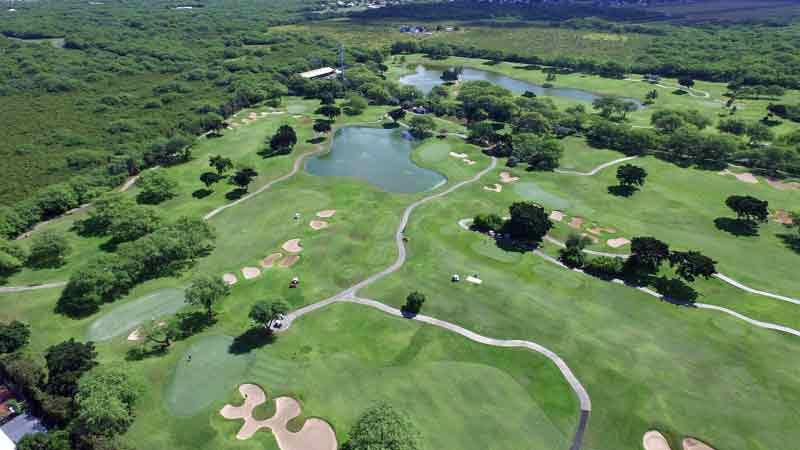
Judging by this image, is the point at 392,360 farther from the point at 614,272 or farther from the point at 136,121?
the point at 136,121

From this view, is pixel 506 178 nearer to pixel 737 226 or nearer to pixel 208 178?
pixel 737 226

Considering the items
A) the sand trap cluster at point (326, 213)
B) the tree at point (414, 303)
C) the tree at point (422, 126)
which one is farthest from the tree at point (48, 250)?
the tree at point (422, 126)

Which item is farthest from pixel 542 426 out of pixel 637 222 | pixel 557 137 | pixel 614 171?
pixel 557 137

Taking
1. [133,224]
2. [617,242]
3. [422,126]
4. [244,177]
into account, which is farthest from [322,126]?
[617,242]

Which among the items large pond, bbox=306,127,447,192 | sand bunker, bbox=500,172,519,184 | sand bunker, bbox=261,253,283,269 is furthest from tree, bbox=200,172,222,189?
sand bunker, bbox=500,172,519,184

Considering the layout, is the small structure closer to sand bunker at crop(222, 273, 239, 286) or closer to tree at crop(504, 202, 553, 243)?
sand bunker at crop(222, 273, 239, 286)

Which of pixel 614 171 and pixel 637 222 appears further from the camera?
pixel 614 171
